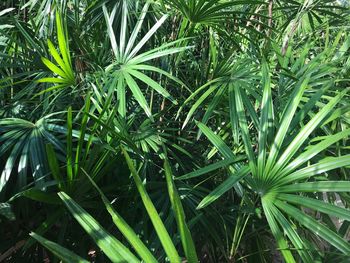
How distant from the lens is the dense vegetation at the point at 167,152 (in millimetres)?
737

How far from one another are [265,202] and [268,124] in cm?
19

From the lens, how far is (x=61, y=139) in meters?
1.03

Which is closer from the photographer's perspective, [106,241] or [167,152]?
[106,241]

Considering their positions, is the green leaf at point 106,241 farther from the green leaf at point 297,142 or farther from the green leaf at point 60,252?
the green leaf at point 297,142

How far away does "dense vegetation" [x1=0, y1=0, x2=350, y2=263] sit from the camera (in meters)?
0.74

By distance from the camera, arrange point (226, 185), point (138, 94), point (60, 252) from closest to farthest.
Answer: point (60, 252) → point (226, 185) → point (138, 94)

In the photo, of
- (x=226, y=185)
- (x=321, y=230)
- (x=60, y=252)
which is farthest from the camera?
(x=226, y=185)

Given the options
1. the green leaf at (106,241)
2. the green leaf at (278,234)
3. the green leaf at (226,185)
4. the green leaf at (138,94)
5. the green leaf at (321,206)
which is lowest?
the green leaf at (278,234)

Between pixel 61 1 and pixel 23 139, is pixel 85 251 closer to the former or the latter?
pixel 23 139

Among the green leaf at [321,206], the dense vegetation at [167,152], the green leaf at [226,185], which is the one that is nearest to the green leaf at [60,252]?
the dense vegetation at [167,152]

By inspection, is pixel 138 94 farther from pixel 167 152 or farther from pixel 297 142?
pixel 297 142

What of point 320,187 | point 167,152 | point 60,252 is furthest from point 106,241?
point 167,152

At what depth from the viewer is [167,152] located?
1111 millimetres

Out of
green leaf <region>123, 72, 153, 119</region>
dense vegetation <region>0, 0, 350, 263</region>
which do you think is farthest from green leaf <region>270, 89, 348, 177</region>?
green leaf <region>123, 72, 153, 119</region>
